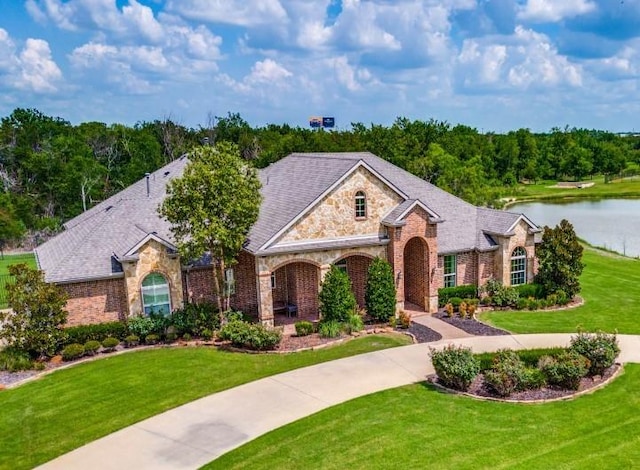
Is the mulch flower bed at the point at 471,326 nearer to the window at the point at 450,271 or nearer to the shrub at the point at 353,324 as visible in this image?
the window at the point at 450,271

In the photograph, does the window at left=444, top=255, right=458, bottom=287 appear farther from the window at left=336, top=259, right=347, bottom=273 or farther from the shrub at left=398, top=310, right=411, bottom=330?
the window at left=336, top=259, right=347, bottom=273

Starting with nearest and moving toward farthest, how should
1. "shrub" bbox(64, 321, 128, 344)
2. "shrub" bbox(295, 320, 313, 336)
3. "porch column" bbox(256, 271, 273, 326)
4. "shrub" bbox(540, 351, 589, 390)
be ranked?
"shrub" bbox(540, 351, 589, 390)
"shrub" bbox(64, 321, 128, 344)
"shrub" bbox(295, 320, 313, 336)
"porch column" bbox(256, 271, 273, 326)

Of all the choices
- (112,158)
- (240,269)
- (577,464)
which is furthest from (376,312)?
(112,158)

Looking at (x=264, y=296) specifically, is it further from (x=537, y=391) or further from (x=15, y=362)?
(x=537, y=391)

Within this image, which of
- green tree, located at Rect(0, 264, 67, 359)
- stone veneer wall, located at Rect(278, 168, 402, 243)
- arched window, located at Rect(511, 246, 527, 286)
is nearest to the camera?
green tree, located at Rect(0, 264, 67, 359)

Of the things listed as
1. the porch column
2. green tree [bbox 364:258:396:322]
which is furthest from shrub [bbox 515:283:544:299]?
the porch column

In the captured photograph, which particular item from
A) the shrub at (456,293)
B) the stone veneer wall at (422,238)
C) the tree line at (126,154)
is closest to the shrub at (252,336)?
the stone veneer wall at (422,238)

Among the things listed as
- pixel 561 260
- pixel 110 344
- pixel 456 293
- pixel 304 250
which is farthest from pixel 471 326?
pixel 110 344
